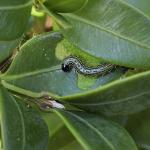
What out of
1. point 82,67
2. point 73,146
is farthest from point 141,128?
point 82,67

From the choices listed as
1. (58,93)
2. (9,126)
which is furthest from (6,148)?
(58,93)

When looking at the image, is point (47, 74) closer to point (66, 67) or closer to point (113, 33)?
point (66, 67)

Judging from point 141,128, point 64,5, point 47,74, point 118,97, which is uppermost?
point 64,5

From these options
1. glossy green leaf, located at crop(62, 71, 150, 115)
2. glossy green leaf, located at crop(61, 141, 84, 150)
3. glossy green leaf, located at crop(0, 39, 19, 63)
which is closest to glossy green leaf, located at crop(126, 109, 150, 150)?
glossy green leaf, located at crop(61, 141, 84, 150)

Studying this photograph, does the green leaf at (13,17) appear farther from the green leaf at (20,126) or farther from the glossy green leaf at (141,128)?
the glossy green leaf at (141,128)

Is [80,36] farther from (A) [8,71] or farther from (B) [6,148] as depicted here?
(B) [6,148]

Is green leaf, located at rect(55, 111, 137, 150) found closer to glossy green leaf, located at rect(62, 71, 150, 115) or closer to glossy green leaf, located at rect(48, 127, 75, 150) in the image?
glossy green leaf, located at rect(62, 71, 150, 115)
